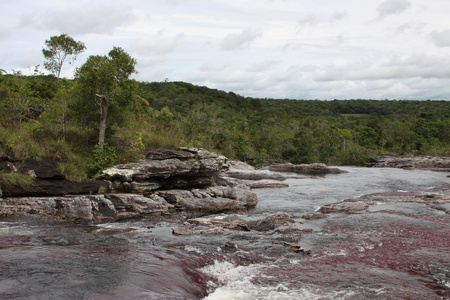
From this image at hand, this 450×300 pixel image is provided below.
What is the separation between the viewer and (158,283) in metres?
8.73

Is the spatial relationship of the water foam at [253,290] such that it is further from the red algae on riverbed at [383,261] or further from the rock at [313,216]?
the rock at [313,216]

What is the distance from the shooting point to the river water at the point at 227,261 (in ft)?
28.1

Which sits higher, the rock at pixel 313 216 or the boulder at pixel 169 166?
the boulder at pixel 169 166

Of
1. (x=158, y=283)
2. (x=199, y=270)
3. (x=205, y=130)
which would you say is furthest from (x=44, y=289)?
(x=205, y=130)

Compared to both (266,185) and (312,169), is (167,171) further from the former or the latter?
(312,169)

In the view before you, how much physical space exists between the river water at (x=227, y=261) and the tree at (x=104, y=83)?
792 centimetres

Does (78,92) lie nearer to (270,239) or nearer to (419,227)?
(270,239)

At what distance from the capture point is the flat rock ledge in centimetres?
1731

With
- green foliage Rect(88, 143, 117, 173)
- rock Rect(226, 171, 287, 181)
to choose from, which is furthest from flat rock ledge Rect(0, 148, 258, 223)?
rock Rect(226, 171, 287, 181)

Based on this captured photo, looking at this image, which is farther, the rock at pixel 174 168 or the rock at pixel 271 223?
the rock at pixel 174 168

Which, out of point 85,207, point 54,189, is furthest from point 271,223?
point 54,189

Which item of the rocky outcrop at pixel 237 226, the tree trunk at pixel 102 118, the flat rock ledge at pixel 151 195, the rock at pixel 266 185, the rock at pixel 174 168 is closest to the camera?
the rocky outcrop at pixel 237 226

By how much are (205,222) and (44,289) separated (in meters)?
10.2

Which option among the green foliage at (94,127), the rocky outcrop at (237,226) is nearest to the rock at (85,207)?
the green foliage at (94,127)
